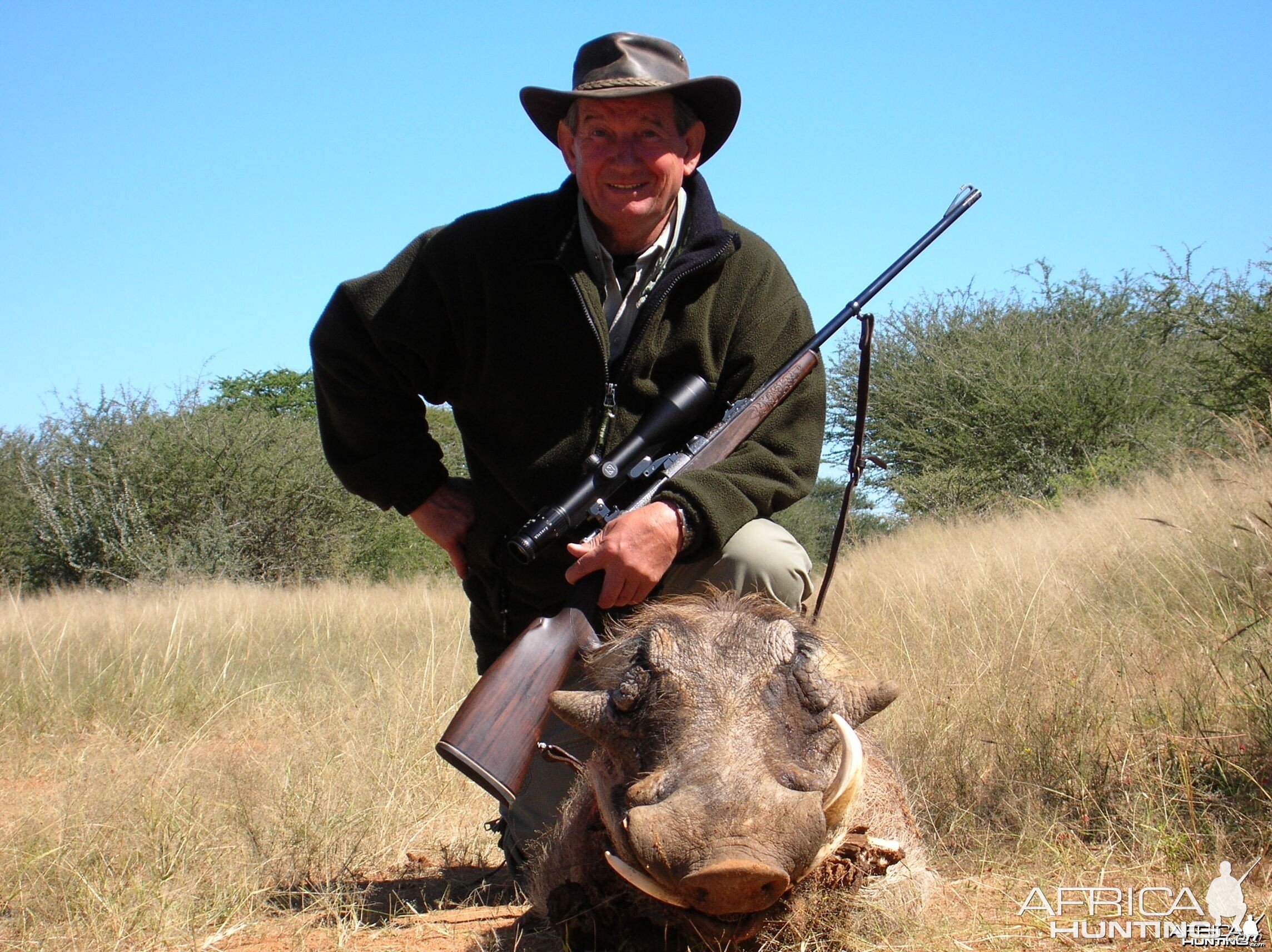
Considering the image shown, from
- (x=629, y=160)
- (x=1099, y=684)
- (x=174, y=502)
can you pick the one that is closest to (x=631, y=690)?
(x=629, y=160)

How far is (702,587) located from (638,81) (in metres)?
1.63

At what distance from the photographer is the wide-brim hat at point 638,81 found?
3.48 metres

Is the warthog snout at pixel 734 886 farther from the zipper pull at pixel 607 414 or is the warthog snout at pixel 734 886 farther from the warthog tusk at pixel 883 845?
the zipper pull at pixel 607 414

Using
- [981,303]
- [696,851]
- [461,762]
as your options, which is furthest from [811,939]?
[981,303]

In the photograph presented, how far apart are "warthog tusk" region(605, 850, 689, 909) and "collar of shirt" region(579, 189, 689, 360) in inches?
73.1

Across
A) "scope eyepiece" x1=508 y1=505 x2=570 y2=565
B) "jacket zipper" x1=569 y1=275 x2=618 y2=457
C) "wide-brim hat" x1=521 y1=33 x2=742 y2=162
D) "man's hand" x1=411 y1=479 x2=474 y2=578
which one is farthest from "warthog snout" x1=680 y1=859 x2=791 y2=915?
"wide-brim hat" x1=521 y1=33 x2=742 y2=162

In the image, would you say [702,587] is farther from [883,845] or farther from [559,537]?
[883,845]

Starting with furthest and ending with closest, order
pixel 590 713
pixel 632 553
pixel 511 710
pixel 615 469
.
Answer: pixel 615 469, pixel 632 553, pixel 511 710, pixel 590 713

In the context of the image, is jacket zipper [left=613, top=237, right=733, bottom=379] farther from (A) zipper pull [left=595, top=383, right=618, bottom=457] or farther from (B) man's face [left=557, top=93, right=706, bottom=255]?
(B) man's face [left=557, top=93, right=706, bottom=255]

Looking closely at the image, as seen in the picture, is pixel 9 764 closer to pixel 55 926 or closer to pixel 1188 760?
pixel 55 926

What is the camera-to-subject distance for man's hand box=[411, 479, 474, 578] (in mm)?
3768

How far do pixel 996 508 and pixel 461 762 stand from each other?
1262 centimetres

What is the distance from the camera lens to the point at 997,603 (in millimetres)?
6012

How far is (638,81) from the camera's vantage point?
3.49 m
